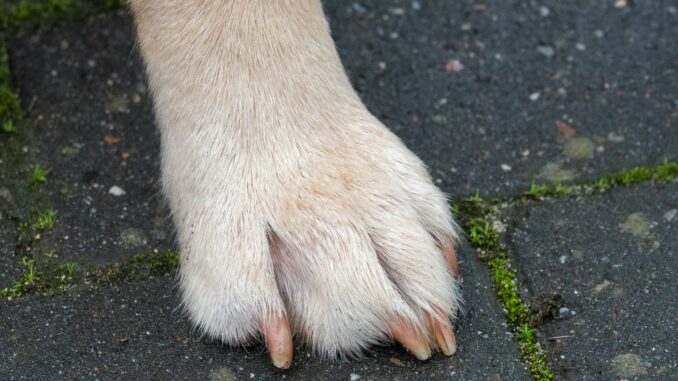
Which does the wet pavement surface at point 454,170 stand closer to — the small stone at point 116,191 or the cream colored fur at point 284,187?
the small stone at point 116,191

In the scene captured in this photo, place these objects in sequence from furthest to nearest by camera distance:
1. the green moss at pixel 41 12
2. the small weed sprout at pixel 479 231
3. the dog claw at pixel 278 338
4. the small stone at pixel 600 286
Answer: the green moss at pixel 41 12 → the small weed sprout at pixel 479 231 → the small stone at pixel 600 286 → the dog claw at pixel 278 338

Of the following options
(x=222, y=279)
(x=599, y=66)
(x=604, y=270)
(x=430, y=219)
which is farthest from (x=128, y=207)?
(x=599, y=66)

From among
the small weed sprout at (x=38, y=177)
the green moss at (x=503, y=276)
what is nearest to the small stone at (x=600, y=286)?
the green moss at (x=503, y=276)

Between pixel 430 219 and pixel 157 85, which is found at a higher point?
pixel 157 85

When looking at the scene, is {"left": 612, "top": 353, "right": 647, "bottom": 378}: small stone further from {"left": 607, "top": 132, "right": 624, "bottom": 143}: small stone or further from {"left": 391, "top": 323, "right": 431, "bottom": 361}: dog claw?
{"left": 607, "top": 132, "right": 624, "bottom": 143}: small stone

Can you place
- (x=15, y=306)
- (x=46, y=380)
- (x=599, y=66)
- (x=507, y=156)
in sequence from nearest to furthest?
1. (x=46, y=380)
2. (x=15, y=306)
3. (x=507, y=156)
4. (x=599, y=66)

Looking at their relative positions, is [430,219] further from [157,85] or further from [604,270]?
[157,85]

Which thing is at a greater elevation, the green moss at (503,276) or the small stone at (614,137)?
the small stone at (614,137)

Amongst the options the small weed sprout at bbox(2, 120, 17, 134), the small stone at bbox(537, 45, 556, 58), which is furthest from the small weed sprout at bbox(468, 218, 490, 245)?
the small weed sprout at bbox(2, 120, 17, 134)
